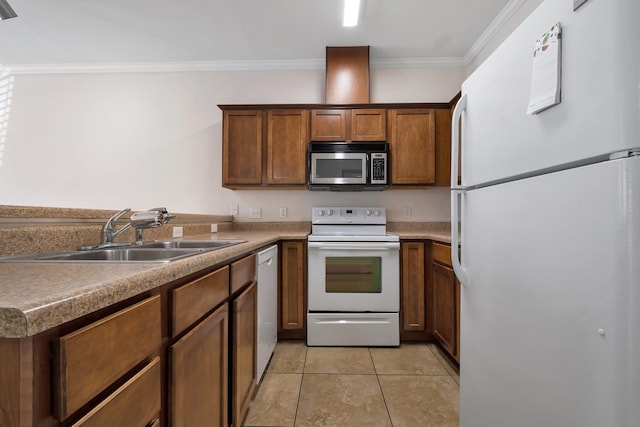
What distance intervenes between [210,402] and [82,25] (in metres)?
3.22

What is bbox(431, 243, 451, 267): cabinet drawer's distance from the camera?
1969 millimetres

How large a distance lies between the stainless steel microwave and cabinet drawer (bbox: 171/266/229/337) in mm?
1574

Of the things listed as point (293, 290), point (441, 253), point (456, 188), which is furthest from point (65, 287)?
point (441, 253)

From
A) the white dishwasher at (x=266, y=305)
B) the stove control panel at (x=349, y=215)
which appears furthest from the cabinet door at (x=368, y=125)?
the white dishwasher at (x=266, y=305)

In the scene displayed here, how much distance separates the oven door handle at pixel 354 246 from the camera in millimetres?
2258

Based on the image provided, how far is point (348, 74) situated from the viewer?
273cm

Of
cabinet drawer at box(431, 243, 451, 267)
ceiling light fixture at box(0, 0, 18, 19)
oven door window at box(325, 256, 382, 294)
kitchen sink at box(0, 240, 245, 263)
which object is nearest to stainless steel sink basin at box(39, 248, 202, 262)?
kitchen sink at box(0, 240, 245, 263)

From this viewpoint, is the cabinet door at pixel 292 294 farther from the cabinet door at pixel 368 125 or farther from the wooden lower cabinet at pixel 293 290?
the cabinet door at pixel 368 125

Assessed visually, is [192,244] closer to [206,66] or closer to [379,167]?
[379,167]

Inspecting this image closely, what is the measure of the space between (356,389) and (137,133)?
318cm

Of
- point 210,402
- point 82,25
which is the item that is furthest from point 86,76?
point 210,402

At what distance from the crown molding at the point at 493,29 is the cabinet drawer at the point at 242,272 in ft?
8.65

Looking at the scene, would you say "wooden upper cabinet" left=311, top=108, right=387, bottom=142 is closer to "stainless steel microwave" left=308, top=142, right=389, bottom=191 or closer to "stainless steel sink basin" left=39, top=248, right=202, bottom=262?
"stainless steel microwave" left=308, top=142, right=389, bottom=191

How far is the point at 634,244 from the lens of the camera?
1.80ft
